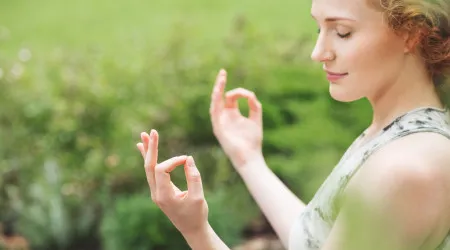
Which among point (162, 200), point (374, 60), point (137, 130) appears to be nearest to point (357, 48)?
point (374, 60)

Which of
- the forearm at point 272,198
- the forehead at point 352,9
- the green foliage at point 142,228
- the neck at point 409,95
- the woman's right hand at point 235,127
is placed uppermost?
the forehead at point 352,9

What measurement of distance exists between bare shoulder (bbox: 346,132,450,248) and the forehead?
0.22 m

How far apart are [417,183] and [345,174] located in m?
0.26

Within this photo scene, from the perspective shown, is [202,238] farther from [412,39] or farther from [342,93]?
[412,39]

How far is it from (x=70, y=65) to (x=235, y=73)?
972mm

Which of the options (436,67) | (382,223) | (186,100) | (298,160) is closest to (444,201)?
(436,67)

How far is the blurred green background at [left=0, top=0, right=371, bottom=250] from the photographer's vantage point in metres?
3.98

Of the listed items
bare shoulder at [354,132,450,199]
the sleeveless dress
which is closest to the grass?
the sleeveless dress

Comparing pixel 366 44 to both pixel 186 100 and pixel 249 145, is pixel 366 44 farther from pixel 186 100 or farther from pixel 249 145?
pixel 186 100

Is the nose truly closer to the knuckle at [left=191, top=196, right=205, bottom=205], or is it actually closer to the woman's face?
the woman's face

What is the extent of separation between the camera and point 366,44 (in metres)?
1.31

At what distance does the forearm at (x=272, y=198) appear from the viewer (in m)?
1.86

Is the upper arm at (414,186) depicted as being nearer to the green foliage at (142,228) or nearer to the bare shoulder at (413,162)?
the bare shoulder at (413,162)

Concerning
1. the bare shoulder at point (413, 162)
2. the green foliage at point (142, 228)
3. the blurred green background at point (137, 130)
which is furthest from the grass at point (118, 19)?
the bare shoulder at point (413, 162)
